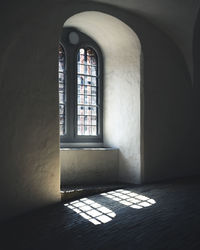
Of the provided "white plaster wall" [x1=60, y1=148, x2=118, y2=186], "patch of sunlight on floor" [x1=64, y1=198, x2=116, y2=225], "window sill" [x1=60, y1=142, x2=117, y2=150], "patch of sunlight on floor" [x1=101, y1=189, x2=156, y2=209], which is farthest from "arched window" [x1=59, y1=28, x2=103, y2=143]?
"patch of sunlight on floor" [x1=64, y1=198, x2=116, y2=225]

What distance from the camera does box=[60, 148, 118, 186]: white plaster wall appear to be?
6.93 metres

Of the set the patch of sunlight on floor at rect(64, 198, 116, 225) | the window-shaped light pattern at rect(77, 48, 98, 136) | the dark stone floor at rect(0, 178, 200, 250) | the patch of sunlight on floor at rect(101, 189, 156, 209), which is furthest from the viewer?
the window-shaped light pattern at rect(77, 48, 98, 136)

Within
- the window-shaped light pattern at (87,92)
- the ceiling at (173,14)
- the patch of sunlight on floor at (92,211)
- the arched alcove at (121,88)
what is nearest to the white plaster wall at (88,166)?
the arched alcove at (121,88)

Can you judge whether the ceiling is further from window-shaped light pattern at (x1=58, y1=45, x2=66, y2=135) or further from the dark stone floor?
the dark stone floor

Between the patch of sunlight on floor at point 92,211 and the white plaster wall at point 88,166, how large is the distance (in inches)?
48.1

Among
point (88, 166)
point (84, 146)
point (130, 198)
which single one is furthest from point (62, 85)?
point (130, 198)

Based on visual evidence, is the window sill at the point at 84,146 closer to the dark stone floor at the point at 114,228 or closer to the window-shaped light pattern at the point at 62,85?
the window-shaped light pattern at the point at 62,85

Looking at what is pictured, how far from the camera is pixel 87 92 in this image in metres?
7.98

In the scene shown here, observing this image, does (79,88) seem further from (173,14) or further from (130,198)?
(130,198)

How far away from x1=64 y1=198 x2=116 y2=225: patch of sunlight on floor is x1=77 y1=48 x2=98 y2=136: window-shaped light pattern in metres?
2.47

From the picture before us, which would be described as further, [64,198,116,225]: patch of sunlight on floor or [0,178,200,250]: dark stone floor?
[64,198,116,225]: patch of sunlight on floor

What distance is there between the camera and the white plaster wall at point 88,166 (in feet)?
22.7

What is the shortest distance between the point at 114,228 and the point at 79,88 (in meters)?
4.34

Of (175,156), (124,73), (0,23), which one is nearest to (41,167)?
(0,23)
